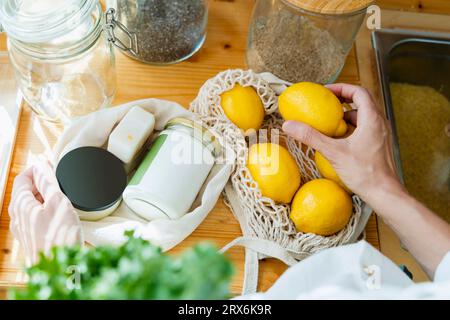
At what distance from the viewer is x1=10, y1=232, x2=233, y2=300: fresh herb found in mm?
286

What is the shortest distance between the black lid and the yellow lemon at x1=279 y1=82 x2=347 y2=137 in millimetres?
251

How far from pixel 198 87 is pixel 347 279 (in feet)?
1.75

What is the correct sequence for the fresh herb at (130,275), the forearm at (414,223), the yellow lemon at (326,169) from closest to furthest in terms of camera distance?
the fresh herb at (130,275), the forearm at (414,223), the yellow lemon at (326,169)

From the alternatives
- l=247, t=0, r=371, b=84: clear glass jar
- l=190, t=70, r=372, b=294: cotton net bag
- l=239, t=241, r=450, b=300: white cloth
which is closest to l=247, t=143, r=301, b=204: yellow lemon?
l=190, t=70, r=372, b=294: cotton net bag

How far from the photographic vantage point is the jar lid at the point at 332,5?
712 millimetres

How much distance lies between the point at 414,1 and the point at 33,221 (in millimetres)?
823

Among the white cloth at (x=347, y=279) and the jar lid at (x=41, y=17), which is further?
the jar lid at (x=41, y=17)

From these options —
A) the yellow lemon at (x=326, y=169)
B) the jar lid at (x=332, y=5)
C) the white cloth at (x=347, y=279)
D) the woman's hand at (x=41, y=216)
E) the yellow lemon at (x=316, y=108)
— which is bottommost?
the woman's hand at (x=41, y=216)

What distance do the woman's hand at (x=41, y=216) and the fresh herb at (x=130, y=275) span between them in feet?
1.04

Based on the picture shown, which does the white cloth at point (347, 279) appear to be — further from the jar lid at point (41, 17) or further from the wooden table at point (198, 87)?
the jar lid at point (41, 17)

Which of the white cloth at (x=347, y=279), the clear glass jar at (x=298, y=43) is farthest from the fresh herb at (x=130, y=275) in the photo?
the clear glass jar at (x=298, y=43)

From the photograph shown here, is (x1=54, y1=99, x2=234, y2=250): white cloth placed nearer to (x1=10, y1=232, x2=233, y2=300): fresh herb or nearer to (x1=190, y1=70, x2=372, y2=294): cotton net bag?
(x1=190, y1=70, x2=372, y2=294): cotton net bag

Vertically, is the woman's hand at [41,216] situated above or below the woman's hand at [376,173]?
below

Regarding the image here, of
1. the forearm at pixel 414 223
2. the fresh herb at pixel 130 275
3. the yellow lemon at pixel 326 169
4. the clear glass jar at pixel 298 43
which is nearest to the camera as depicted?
the fresh herb at pixel 130 275
